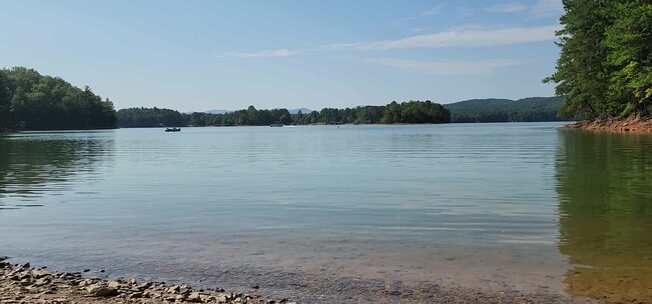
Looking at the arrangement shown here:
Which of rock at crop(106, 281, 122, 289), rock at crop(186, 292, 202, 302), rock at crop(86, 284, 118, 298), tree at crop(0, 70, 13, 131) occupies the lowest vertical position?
rock at crop(186, 292, 202, 302)

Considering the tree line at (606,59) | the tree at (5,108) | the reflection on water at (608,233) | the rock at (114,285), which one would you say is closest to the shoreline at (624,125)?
the tree line at (606,59)

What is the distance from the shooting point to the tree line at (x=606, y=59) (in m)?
68.9

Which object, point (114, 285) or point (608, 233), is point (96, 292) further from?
point (608, 233)

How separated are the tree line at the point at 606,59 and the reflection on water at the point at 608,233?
4672 cm

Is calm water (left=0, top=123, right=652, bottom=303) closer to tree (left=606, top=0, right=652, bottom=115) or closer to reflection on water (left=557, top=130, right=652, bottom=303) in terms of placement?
reflection on water (left=557, top=130, right=652, bottom=303)

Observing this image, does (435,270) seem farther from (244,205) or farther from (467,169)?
(467,169)

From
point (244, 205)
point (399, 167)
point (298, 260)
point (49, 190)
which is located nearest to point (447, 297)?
point (298, 260)

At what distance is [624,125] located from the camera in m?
89.4

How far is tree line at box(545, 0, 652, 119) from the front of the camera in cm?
6894

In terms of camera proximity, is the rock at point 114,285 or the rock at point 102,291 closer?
the rock at point 102,291

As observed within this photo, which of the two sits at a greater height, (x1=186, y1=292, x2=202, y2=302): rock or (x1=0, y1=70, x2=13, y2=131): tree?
(x1=0, y1=70, x2=13, y2=131): tree

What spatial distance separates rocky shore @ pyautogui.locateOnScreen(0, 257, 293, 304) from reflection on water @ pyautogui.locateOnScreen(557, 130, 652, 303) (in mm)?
5086

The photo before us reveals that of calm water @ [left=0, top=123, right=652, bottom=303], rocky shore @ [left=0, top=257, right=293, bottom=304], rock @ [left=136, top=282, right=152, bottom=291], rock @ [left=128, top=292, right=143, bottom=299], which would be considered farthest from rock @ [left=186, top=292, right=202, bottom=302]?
calm water @ [left=0, top=123, right=652, bottom=303]

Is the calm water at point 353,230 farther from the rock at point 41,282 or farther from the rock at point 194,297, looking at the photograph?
the rock at point 41,282
